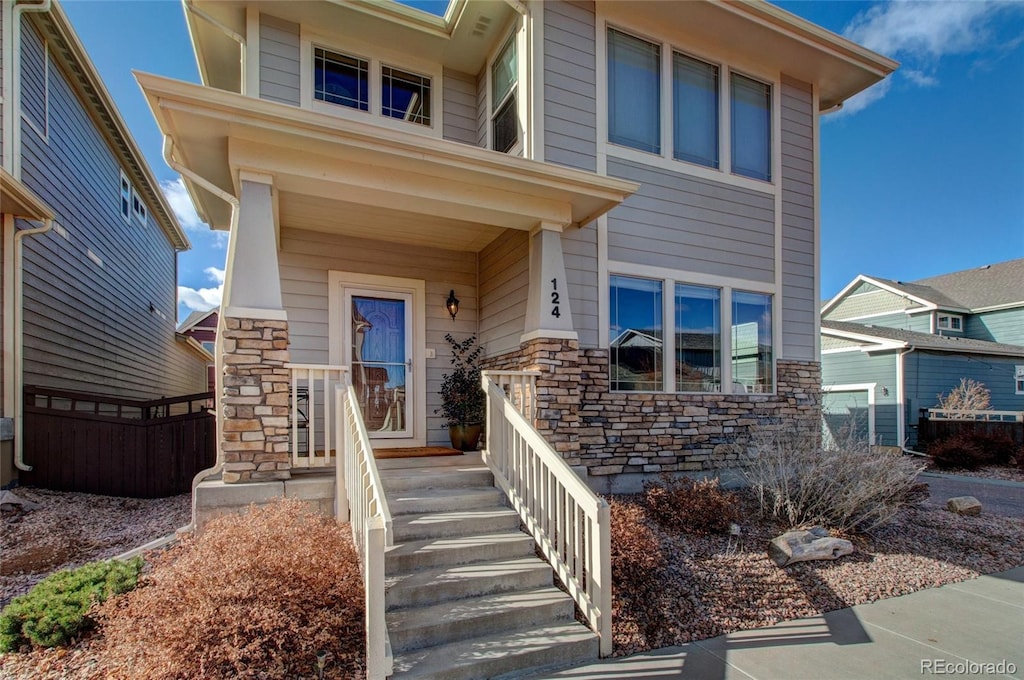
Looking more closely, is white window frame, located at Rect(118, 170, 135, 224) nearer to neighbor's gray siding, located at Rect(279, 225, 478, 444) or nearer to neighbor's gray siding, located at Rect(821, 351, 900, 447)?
neighbor's gray siding, located at Rect(279, 225, 478, 444)

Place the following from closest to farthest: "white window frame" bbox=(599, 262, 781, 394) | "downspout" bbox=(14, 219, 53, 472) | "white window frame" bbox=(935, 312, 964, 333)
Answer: "downspout" bbox=(14, 219, 53, 472)
"white window frame" bbox=(599, 262, 781, 394)
"white window frame" bbox=(935, 312, 964, 333)

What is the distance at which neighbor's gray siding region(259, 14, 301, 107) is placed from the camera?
6488 millimetres

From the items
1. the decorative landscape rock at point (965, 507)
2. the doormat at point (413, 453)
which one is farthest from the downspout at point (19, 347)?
the decorative landscape rock at point (965, 507)

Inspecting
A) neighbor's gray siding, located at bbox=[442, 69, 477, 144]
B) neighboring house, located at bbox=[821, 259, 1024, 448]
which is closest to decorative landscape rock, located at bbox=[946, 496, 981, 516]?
neighboring house, located at bbox=[821, 259, 1024, 448]

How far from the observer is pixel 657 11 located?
6691 mm

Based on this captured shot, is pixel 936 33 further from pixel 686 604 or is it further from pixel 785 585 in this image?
pixel 686 604

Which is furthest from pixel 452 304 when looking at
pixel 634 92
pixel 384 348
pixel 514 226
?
pixel 634 92

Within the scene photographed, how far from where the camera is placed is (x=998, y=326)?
59.5ft

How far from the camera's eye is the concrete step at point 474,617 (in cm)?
318

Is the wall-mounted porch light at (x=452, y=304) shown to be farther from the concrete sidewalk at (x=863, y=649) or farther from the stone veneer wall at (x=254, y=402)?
the concrete sidewalk at (x=863, y=649)

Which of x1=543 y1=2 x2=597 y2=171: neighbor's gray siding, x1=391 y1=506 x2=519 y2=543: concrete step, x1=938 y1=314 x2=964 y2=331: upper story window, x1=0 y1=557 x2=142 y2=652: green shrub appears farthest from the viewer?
x1=938 y1=314 x2=964 y2=331: upper story window

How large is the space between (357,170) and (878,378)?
14.0 m

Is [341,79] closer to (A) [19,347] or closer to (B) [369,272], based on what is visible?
(B) [369,272]

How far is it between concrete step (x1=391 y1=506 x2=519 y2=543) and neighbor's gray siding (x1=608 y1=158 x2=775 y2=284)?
3497mm
